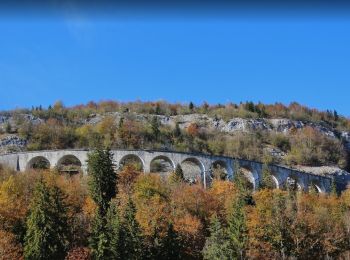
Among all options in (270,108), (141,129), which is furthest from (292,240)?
(270,108)

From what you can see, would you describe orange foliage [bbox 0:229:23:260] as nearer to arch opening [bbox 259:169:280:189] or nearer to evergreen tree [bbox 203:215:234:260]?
evergreen tree [bbox 203:215:234:260]

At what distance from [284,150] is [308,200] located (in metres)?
51.6

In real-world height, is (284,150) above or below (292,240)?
above

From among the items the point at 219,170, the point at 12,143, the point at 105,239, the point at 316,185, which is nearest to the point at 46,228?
the point at 105,239

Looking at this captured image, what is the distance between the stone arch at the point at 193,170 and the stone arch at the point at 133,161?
5.63 metres

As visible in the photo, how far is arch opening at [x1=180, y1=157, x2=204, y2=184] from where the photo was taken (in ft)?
267

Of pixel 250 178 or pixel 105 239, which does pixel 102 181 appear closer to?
pixel 105 239

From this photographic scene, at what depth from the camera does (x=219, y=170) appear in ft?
272

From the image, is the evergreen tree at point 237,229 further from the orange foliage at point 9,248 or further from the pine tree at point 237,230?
the orange foliage at point 9,248

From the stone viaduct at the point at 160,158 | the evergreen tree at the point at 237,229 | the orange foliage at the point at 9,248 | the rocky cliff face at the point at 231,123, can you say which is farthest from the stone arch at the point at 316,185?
the orange foliage at the point at 9,248

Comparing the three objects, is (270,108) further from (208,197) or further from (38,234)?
(38,234)

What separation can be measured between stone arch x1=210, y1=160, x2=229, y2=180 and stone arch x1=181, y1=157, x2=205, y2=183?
60.8 inches

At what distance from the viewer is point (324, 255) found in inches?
2041

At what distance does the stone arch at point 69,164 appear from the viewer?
262ft
